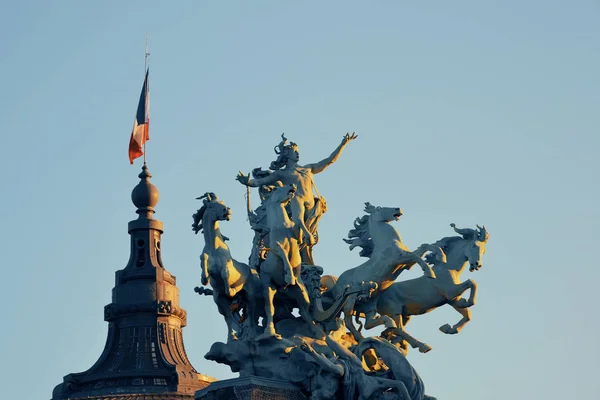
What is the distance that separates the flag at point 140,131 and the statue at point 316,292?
3638cm

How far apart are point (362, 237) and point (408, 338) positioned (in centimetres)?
296

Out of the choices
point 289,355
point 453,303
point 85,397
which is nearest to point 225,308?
point 289,355

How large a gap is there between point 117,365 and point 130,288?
175 inches

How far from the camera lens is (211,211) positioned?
51531mm

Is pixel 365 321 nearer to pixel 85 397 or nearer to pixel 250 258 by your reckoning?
pixel 250 258

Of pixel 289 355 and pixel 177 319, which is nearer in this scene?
pixel 289 355

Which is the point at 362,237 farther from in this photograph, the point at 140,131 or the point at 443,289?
the point at 140,131

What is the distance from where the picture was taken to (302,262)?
53.5 metres

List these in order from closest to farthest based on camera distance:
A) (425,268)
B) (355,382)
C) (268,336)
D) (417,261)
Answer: (355,382) → (268,336) → (425,268) → (417,261)

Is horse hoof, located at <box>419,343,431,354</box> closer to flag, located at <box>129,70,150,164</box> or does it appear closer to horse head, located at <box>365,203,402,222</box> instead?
horse head, located at <box>365,203,402,222</box>

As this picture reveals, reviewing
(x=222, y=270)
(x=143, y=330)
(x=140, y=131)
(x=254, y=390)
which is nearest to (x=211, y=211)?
(x=222, y=270)

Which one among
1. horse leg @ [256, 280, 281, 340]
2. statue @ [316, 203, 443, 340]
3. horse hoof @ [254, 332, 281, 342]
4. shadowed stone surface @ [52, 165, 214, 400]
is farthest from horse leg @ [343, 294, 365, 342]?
shadowed stone surface @ [52, 165, 214, 400]

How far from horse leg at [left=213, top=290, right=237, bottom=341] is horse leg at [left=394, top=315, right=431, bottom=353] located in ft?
13.5

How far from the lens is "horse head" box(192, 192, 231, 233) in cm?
5144
